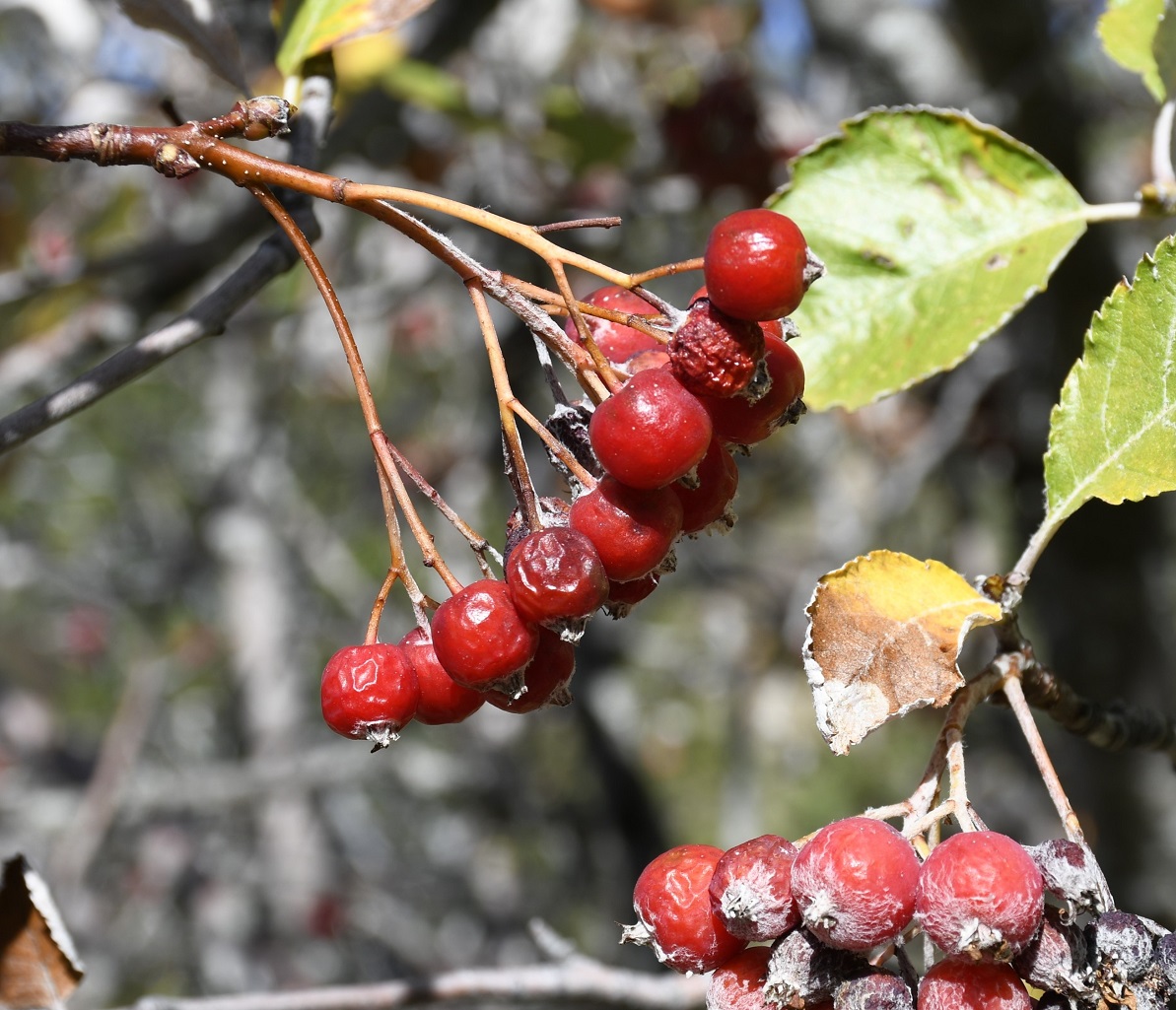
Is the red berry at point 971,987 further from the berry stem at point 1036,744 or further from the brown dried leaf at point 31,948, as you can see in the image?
the brown dried leaf at point 31,948

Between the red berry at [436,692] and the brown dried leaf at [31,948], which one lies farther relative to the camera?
the brown dried leaf at [31,948]

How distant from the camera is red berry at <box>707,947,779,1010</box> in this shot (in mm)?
846

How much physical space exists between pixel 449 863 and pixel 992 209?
16.6ft

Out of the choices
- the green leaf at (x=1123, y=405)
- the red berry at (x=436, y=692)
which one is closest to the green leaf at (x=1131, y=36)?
the green leaf at (x=1123, y=405)

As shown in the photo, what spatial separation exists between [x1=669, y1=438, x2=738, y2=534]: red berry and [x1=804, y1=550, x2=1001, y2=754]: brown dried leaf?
0.11m

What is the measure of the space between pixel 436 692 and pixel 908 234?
2.39 feet

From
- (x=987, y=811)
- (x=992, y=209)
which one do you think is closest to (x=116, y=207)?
(x=992, y=209)

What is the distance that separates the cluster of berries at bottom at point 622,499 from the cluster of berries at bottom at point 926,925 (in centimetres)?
23

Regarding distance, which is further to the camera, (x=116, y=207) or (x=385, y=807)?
(x=385, y=807)

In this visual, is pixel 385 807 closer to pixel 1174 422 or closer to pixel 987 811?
pixel 987 811

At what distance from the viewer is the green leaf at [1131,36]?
1220 millimetres

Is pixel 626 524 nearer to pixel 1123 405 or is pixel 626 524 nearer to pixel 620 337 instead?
pixel 620 337

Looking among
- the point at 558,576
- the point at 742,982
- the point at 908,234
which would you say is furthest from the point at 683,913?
the point at 908,234

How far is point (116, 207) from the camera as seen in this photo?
3109 mm
